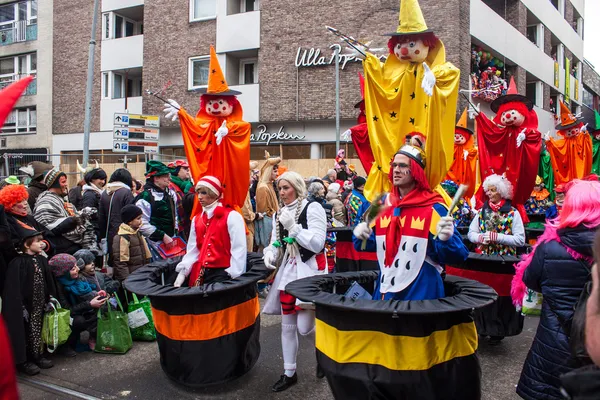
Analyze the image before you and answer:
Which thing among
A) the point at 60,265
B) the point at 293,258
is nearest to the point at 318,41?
the point at 60,265

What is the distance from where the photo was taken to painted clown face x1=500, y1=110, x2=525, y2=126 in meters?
6.58

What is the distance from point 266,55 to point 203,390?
17243 millimetres

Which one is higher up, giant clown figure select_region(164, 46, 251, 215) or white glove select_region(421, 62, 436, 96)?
white glove select_region(421, 62, 436, 96)

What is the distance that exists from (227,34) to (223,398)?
60.8 feet

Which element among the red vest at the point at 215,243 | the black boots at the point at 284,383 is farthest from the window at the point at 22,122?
the black boots at the point at 284,383

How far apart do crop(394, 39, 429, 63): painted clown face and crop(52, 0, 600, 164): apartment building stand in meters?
13.2

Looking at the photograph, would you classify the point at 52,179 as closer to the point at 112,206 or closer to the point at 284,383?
the point at 112,206

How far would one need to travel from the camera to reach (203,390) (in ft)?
13.8

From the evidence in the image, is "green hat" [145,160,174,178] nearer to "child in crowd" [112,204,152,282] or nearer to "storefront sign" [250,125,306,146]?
"child in crowd" [112,204,152,282]

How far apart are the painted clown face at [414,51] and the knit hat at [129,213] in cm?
359

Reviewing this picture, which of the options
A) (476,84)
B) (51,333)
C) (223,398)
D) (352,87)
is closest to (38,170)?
(51,333)

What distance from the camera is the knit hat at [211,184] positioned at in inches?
179

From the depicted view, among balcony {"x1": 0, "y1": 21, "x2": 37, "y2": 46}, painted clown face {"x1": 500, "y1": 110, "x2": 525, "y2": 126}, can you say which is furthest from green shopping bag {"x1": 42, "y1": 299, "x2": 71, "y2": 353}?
balcony {"x1": 0, "y1": 21, "x2": 37, "y2": 46}

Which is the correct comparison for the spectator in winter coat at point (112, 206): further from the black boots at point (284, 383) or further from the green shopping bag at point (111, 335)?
the black boots at point (284, 383)
